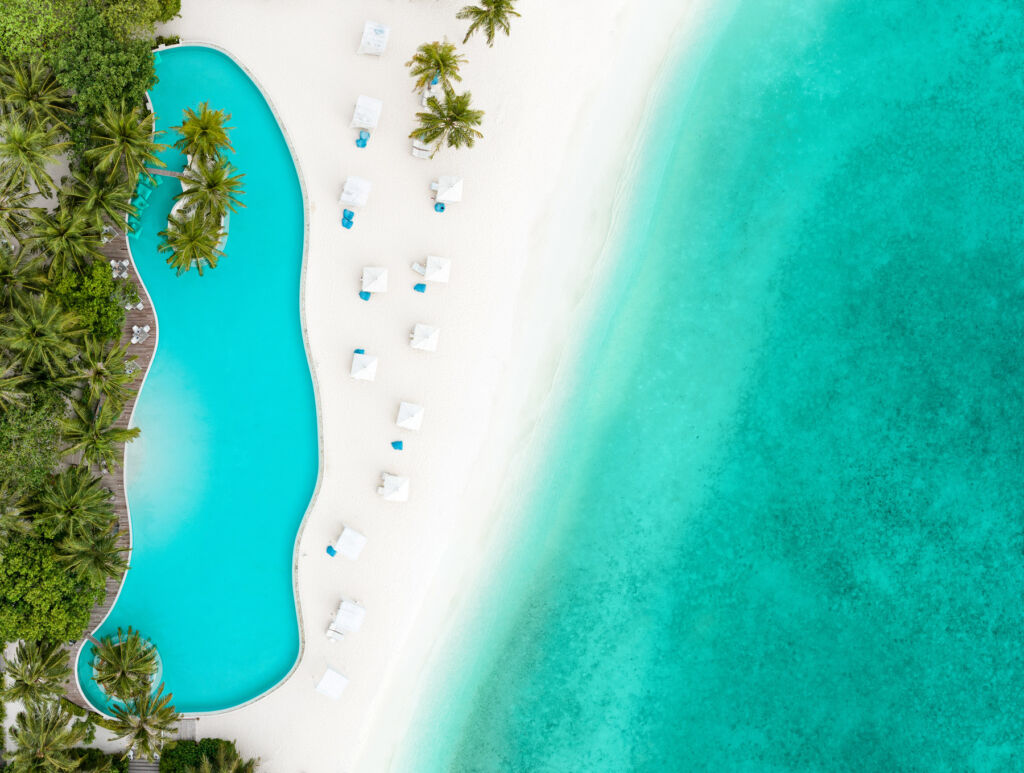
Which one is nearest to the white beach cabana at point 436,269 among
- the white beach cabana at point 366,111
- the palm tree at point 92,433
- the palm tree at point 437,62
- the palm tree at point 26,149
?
the white beach cabana at point 366,111

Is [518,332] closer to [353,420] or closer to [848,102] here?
[353,420]

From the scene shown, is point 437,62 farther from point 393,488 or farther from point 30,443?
point 30,443

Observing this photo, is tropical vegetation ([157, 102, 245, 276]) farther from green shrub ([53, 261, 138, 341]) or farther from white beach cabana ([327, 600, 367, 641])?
white beach cabana ([327, 600, 367, 641])

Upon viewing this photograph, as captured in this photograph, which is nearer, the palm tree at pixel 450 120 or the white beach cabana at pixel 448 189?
the palm tree at pixel 450 120

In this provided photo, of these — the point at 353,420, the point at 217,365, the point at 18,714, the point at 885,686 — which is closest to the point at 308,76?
the point at 217,365

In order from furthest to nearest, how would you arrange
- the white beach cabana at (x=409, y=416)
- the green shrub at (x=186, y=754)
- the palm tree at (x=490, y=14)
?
the white beach cabana at (x=409, y=416) → the green shrub at (x=186, y=754) → the palm tree at (x=490, y=14)

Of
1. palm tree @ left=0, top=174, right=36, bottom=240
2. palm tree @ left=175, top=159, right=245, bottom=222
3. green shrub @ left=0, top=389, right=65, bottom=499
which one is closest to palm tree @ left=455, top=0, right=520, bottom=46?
palm tree @ left=175, top=159, right=245, bottom=222

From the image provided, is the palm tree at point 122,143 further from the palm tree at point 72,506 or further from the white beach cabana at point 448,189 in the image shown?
the palm tree at point 72,506
